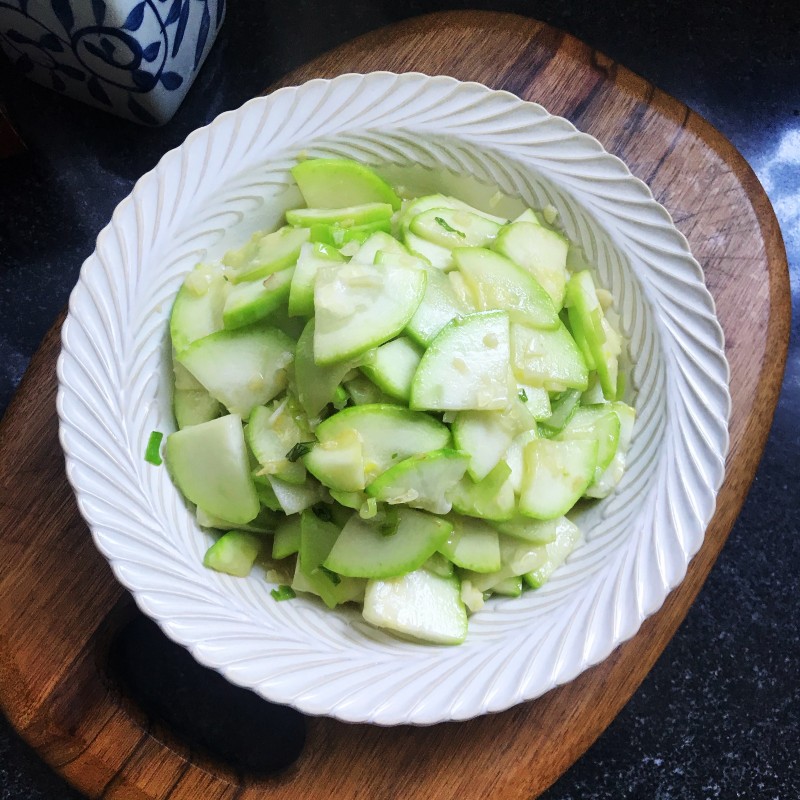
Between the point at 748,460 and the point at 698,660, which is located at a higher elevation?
the point at 748,460

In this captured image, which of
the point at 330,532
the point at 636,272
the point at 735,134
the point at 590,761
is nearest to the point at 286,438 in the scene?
the point at 330,532

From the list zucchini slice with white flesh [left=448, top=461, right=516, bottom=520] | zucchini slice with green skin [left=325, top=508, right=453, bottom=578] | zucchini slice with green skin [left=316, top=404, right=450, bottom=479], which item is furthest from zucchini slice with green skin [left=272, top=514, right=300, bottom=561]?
zucchini slice with white flesh [left=448, top=461, right=516, bottom=520]

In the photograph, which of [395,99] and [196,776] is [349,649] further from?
[395,99]

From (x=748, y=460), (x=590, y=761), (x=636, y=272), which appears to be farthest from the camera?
(x=590, y=761)

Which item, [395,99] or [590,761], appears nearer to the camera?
[395,99]

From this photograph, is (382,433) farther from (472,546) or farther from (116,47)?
(116,47)

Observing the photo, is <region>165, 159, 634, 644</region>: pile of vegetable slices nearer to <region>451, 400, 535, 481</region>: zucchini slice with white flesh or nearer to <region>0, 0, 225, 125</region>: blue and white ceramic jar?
<region>451, 400, 535, 481</region>: zucchini slice with white flesh

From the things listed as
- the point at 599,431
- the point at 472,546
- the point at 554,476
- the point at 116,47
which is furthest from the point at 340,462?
the point at 116,47
